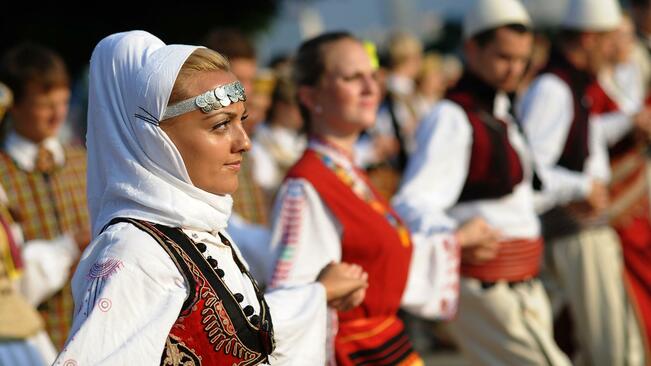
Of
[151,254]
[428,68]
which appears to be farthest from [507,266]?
[428,68]

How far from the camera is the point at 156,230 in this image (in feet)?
9.23

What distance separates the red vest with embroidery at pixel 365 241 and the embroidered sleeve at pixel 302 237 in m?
0.04

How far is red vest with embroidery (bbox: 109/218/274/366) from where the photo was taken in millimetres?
2762

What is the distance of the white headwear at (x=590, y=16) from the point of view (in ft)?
22.2

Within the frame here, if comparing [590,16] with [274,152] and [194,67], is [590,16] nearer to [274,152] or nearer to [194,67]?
[274,152]

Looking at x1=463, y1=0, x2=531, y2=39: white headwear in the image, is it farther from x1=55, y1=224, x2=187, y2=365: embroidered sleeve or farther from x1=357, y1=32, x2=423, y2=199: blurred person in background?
x1=55, y1=224, x2=187, y2=365: embroidered sleeve

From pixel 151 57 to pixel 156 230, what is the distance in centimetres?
44

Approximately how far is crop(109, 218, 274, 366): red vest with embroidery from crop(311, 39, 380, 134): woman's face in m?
1.62

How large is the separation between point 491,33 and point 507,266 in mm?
1135

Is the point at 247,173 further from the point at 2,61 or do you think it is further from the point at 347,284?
the point at 347,284

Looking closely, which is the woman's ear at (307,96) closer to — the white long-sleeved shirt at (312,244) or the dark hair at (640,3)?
the white long-sleeved shirt at (312,244)

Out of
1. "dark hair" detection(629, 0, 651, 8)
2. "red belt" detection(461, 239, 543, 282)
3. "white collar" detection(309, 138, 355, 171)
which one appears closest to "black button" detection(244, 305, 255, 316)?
A: "white collar" detection(309, 138, 355, 171)

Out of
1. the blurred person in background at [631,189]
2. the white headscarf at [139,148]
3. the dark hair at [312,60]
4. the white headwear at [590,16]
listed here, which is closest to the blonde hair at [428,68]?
the blurred person in background at [631,189]

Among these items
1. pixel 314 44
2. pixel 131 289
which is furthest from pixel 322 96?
pixel 131 289
